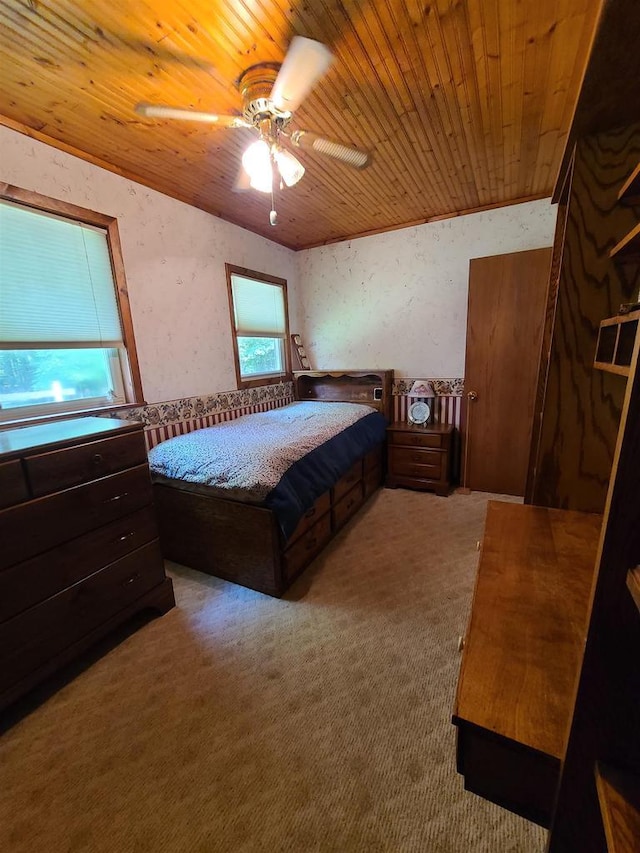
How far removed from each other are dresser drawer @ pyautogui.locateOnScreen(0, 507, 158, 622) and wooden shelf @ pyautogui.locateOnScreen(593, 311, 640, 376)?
190 cm

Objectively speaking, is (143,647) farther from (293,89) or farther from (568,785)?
(293,89)

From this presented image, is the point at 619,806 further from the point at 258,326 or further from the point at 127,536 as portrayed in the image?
the point at 258,326

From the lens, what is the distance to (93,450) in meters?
1.46

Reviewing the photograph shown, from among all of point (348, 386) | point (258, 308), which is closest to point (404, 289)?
point (348, 386)

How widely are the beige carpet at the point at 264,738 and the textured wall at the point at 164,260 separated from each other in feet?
5.34

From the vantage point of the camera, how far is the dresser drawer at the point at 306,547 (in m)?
1.96

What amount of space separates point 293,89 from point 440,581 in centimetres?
242

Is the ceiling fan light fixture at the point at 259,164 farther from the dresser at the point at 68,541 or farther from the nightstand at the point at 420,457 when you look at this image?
the nightstand at the point at 420,457

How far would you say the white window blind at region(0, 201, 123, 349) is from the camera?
1728 mm

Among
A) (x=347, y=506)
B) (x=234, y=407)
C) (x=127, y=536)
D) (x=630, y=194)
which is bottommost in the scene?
(x=347, y=506)

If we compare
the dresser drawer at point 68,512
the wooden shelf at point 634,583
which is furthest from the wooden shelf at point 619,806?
the dresser drawer at point 68,512

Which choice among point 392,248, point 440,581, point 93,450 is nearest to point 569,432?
point 440,581

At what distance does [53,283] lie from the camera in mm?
1887

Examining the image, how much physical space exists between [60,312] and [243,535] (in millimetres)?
1624
